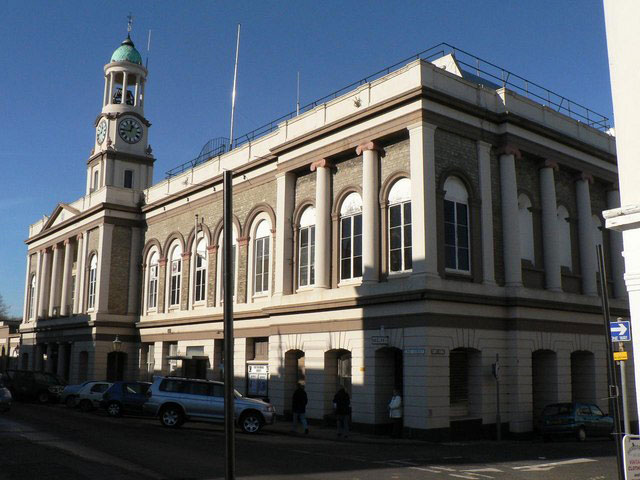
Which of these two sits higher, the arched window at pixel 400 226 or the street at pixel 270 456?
the arched window at pixel 400 226

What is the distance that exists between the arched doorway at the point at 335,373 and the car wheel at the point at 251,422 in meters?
3.91

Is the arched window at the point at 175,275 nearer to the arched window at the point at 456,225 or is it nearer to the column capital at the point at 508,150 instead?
the arched window at the point at 456,225

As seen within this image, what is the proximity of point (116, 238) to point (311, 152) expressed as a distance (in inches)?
753

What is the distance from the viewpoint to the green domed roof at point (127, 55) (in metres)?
49.5

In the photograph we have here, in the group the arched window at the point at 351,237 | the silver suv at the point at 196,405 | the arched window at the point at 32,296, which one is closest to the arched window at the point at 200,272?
the arched window at the point at 351,237

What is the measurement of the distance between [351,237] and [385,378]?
573 cm

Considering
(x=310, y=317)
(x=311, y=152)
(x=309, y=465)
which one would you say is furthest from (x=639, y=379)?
(x=311, y=152)

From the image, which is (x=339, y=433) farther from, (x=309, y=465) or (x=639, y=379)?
(x=639, y=379)

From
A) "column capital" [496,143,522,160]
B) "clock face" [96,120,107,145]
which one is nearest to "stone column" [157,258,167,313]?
"clock face" [96,120,107,145]

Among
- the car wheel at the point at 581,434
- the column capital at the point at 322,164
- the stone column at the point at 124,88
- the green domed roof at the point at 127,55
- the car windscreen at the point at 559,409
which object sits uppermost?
the green domed roof at the point at 127,55

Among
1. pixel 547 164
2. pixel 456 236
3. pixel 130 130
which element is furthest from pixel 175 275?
pixel 547 164

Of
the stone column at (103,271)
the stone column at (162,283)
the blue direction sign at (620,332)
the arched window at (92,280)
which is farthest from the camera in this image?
the arched window at (92,280)

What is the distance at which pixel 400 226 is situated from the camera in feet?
82.2

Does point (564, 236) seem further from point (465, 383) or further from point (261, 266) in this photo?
point (261, 266)
